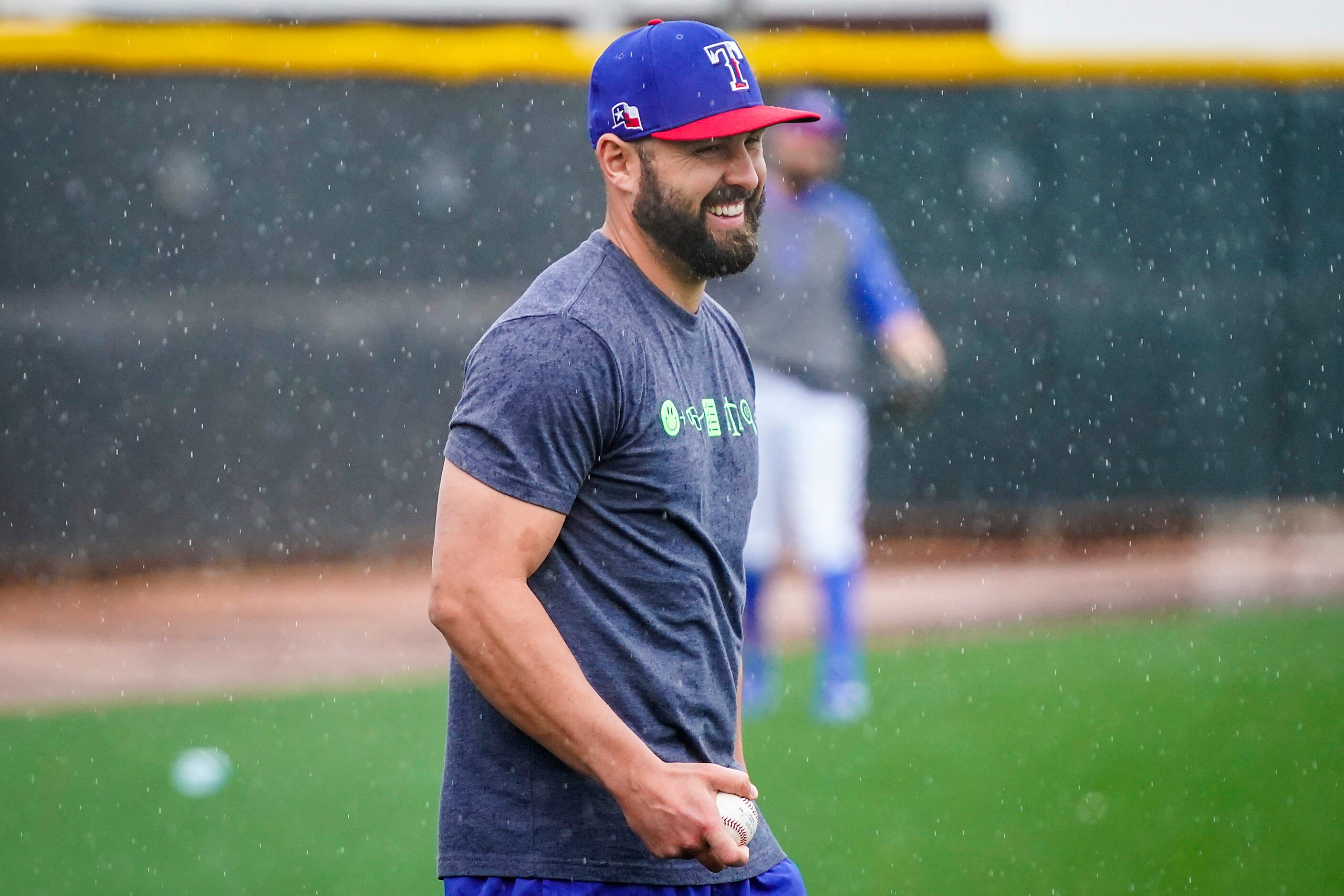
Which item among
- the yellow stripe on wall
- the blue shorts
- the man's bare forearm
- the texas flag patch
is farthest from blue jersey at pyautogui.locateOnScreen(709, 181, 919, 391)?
the man's bare forearm

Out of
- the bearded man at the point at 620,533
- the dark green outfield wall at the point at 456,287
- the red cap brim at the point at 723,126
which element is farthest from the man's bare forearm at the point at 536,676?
the dark green outfield wall at the point at 456,287

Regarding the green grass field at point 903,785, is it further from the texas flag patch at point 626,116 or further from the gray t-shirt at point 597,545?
the texas flag patch at point 626,116

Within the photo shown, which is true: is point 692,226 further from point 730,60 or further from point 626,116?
Answer: point 730,60

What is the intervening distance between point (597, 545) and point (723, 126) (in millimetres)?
724

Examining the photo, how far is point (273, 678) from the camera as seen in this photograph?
7672 mm

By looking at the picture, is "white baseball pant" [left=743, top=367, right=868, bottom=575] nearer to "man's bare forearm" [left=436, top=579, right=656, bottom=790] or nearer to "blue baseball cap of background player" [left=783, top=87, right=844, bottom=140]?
"blue baseball cap of background player" [left=783, top=87, right=844, bottom=140]

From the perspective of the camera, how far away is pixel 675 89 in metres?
2.47

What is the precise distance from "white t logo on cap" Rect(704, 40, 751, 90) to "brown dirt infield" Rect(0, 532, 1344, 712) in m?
5.56

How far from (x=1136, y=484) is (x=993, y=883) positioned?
7.08 metres

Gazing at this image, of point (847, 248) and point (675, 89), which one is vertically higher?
point (675, 89)

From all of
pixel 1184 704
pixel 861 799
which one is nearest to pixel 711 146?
pixel 861 799

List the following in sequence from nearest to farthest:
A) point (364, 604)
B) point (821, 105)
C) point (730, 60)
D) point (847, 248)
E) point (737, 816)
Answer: point (737, 816), point (730, 60), point (847, 248), point (821, 105), point (364, 604)

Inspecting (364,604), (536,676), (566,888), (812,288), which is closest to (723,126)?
(536,676)

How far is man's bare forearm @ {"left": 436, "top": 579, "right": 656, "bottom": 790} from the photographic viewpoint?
2.18 meters
